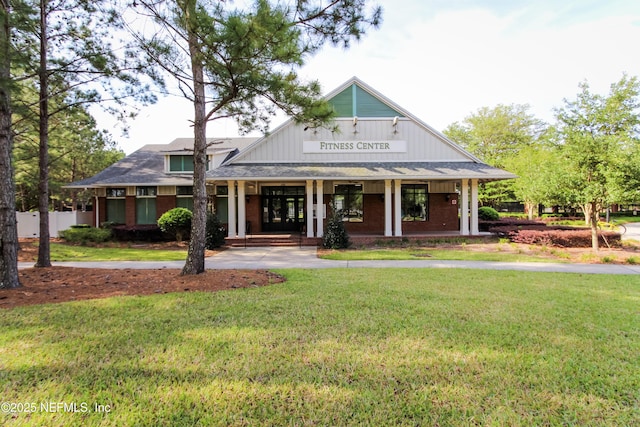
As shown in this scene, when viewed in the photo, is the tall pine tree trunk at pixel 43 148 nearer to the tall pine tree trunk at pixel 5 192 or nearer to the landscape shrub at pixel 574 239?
the tall pine tree trunk at pixel 5 192

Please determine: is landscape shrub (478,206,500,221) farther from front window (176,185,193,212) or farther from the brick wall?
front window (176,185,193,212)

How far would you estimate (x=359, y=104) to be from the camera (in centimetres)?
1709

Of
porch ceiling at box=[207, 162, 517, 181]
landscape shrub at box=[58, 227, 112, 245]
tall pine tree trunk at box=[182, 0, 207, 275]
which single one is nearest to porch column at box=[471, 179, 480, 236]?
porch ceiling at box=[207, 162, 517, 181]

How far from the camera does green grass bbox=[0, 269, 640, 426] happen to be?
2582mm

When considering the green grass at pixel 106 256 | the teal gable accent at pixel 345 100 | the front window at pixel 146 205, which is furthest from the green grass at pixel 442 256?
the front window at pixel 146 205

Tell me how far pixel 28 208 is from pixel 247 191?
76.6 feet

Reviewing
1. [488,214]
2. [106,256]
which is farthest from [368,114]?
[106,256]

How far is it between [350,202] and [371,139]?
11.3 feet

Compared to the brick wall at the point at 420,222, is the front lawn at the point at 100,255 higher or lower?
lower

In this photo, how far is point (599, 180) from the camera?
1196 centimetres

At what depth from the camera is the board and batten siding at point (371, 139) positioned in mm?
16875

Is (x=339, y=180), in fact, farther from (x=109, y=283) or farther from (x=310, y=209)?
(x=109, y=283)

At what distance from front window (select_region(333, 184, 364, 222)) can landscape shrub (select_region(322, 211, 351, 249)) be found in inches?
149

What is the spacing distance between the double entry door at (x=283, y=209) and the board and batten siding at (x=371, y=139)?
84.2 inches
